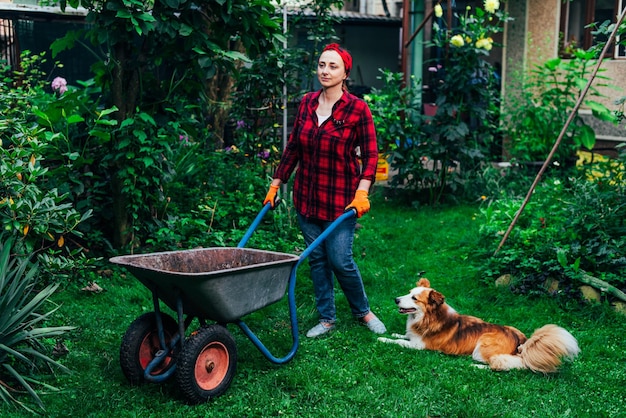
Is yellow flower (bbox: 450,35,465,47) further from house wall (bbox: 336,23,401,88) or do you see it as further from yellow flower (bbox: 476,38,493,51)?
house wall (bbox: 336,23,401,88)

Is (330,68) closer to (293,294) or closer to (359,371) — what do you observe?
(293,294)

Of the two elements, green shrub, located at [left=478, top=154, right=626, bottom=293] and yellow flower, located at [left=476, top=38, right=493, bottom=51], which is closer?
green shrub, located at [left=478, top=154, right=626, bottom=293]

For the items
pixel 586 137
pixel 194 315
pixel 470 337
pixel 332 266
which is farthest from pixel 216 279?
pixel 586 137

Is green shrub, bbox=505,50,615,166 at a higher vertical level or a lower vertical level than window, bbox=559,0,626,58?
lower

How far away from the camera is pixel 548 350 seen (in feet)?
14.1

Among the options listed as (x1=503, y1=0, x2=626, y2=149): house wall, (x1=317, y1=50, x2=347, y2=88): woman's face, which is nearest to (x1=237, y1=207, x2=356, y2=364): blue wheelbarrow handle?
(x1=317, y1=50, x2=347, y2=88): woman's face

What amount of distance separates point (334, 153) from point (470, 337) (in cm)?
141

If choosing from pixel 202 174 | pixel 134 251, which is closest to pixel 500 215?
pixel 202 174

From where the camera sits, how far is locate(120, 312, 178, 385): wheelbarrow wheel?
159 inches

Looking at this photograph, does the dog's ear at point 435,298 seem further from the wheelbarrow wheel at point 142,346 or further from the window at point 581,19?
the window at point 581,19

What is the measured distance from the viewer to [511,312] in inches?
217

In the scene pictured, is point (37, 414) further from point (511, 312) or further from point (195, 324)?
point (511, 312)

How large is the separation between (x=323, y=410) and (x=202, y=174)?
3.67m

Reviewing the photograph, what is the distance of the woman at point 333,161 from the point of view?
472 centimetres
